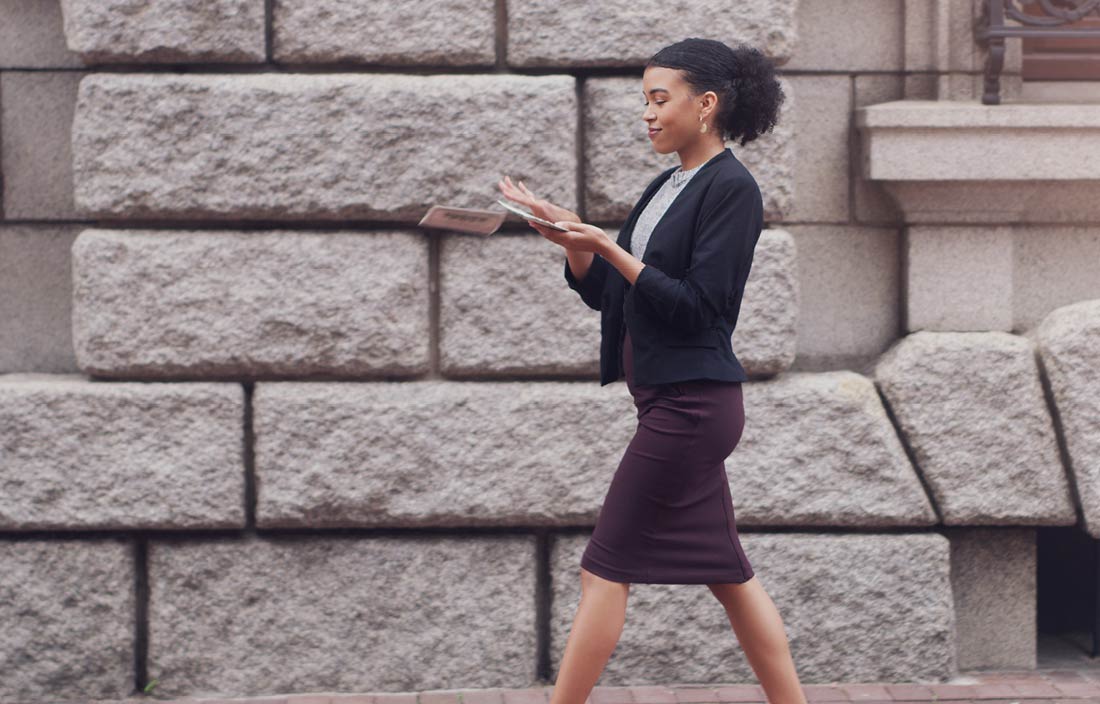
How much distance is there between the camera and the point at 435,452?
4.66 meters

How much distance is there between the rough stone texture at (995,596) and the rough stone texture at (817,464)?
1.12ft

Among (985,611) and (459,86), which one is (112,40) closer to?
(459,86)

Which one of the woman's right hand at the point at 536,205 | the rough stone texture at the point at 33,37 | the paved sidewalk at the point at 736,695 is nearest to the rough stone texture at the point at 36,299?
the rough stone texture at the point at 33,37

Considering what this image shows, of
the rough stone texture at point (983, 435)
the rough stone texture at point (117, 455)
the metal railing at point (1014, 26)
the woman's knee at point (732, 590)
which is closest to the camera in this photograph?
the woman's knee at point (732, 590)

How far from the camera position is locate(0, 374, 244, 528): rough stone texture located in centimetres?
459

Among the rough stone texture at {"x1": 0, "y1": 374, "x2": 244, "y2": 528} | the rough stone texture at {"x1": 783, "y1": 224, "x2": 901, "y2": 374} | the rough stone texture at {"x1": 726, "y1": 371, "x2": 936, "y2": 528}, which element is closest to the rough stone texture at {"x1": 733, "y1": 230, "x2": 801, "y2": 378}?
the rough stone texture at {"x1": 726, "y1": 371, "x2": 936, "y2": 528}

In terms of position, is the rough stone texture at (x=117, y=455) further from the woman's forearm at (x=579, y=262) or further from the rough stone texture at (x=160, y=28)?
the woman's forearm at (x=579, y=262)

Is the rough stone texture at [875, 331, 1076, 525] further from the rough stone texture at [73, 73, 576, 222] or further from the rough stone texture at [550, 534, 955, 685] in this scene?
the rough stone texture at [73, 73, 576, 222]

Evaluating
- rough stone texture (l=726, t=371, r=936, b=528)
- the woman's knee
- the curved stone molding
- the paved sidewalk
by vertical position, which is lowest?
the paved sidewalk

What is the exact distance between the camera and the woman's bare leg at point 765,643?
3670 millimetres

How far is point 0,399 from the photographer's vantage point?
4.60 m

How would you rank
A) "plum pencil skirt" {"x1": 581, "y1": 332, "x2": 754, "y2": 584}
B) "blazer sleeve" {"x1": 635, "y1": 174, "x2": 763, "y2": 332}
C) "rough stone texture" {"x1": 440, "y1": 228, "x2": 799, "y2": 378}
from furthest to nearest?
"rough stone texture" {"x1": 440, "y1": 228, "x2": 799, "y2": 378}
"plum pencil skirt" {"x1": 581, "y1": 332, "x2": 754, "y2": 584}
"blazer sleeve" {"x1": 635, "y1": 174, "x2": 763, "y2": 332}

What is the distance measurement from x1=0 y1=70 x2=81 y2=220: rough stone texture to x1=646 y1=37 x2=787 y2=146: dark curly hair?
232 centimetres

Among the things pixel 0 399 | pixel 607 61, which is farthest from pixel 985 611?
pixel 0 399
